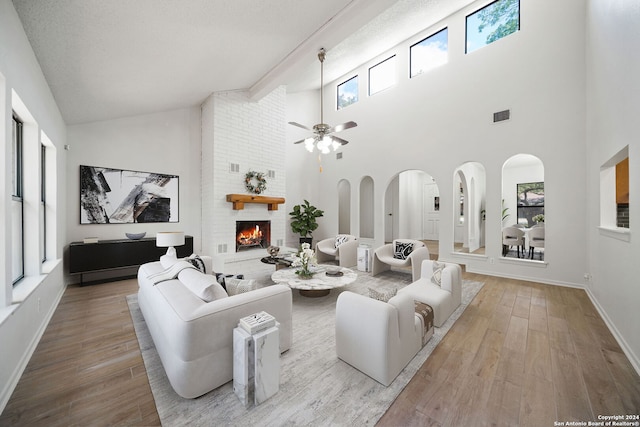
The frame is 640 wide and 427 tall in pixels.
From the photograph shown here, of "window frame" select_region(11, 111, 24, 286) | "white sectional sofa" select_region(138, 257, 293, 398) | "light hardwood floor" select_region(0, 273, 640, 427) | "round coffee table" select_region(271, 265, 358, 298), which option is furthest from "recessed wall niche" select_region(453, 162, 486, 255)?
"window frame" select_region(11, 111, 24, 286)

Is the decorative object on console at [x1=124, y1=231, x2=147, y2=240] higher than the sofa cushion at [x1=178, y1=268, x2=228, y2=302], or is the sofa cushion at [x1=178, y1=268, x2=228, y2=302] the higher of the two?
the decorative object on console at [x1=124, y1=231, x2=147, y2=240]

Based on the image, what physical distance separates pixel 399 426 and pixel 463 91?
6082 mm

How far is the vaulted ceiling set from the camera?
2150 mm

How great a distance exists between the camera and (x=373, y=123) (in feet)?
22.4

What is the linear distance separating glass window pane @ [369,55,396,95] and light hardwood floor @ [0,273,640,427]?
20.0 ft

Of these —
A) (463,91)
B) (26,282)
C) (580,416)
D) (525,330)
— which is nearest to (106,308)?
(26,282)

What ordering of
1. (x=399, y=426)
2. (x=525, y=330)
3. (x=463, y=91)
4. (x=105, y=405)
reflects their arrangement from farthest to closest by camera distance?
(x=463, y=91), (x=525, y=330), (x=105, y=405), (x=399, y=426)

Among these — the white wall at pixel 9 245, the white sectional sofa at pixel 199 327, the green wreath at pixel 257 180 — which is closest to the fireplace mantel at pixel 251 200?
the green wreath at pixel 257 180

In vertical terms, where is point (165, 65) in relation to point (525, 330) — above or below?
above

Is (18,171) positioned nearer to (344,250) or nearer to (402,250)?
(344,250)

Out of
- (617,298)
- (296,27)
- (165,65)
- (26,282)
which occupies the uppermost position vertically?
(296,27)

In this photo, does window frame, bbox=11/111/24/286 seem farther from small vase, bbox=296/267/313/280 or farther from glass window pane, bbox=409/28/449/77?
glass window pane, bbox=409/28/449/77

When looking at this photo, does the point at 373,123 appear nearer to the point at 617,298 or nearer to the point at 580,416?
the point at 617,298

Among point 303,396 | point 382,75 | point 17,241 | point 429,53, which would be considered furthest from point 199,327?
point 382,75
